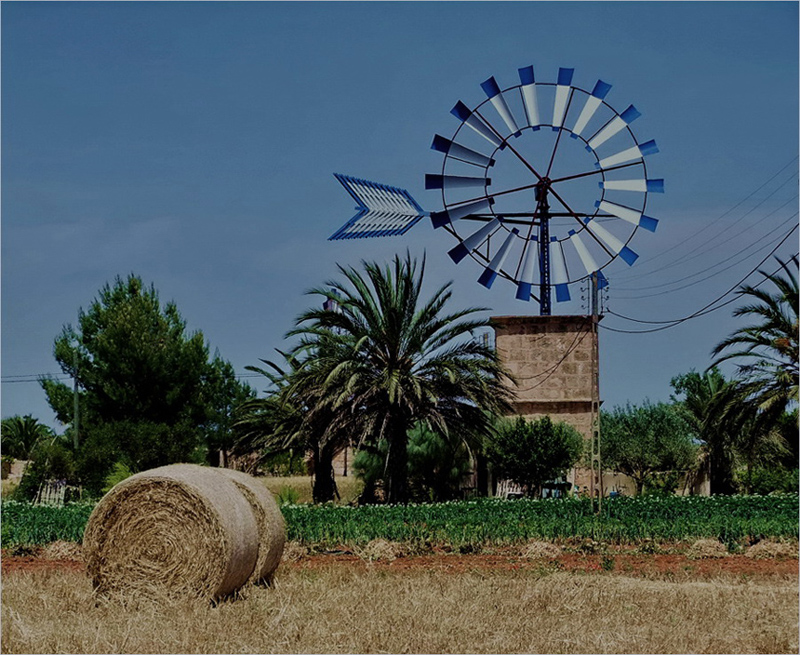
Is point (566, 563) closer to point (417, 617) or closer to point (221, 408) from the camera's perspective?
point (417, 617)

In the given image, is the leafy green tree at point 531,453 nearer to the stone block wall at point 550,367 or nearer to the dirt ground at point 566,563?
the stone block wall at point 550,367

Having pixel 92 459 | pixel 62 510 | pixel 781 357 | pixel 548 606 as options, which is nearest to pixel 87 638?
pixel 548 606

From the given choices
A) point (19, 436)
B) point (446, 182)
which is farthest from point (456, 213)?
point (19, 436)

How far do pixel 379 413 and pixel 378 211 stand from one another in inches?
198

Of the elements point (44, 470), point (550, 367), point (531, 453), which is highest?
point (550, 367)

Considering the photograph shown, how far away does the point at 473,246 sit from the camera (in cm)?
3062

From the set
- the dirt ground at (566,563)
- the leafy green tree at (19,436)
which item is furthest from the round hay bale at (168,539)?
the leafy green tree at (19,436)

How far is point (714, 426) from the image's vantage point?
31.8 metres

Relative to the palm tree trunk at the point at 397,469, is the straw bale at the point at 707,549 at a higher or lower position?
lower

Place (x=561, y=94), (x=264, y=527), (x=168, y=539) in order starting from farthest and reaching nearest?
(x=561, y=94), (x=264, y=527), (x=168, y=539)

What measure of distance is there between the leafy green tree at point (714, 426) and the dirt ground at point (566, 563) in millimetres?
11094

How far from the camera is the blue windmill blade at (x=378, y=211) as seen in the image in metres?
26.4

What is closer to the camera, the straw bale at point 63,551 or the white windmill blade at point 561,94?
the straw bale at point 63,551

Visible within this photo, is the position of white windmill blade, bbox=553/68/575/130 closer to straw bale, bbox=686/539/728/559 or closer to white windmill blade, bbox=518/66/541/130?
white windmill blade, bbox=518/66/541/130
